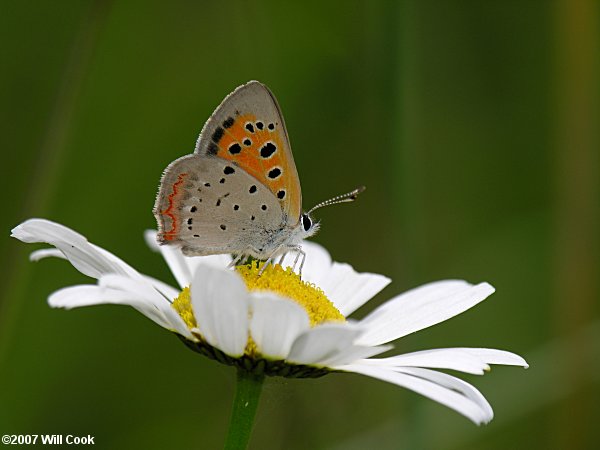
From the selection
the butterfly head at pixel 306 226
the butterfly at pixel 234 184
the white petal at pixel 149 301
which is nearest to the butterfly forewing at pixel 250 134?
the butterfly at pixel 234 184

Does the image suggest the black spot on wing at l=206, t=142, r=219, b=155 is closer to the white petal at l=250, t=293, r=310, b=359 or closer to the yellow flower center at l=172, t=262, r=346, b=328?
the yellow flower center at l=172, t=262, r=346, b=328

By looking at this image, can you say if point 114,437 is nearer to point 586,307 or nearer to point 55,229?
point 55,229

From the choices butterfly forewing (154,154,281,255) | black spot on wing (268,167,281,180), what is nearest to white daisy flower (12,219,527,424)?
butterfly forewing (154,154,281,255)

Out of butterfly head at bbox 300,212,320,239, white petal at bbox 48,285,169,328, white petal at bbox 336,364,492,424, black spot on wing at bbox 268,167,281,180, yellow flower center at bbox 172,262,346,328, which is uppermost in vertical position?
black spot on wing at bbox 268,167,281,180

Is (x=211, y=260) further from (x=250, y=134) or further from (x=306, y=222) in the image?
(x=250, y=134)

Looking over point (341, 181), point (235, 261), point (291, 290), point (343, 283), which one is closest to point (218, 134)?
point (235, 261)
